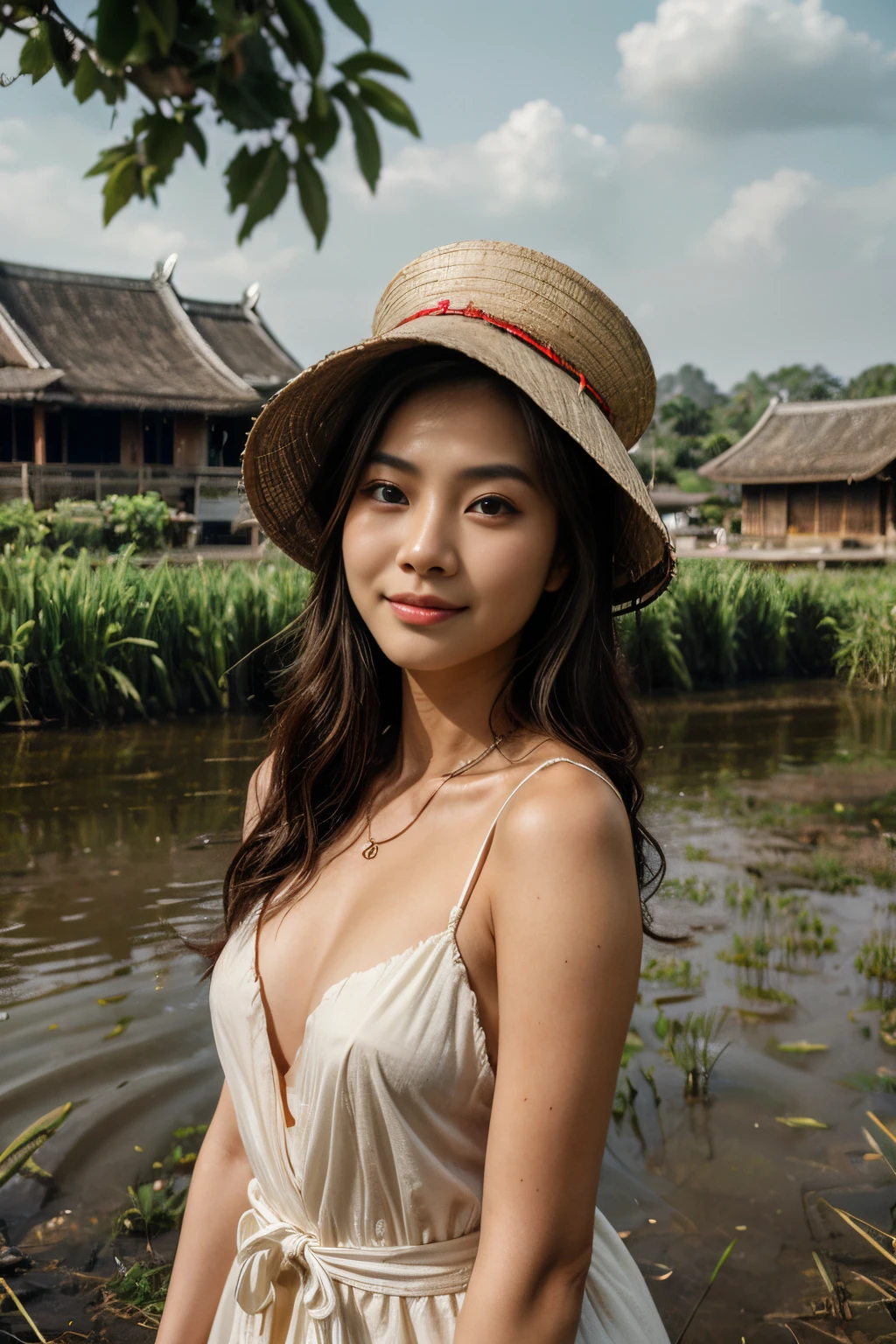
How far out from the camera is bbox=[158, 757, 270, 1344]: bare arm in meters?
1.30

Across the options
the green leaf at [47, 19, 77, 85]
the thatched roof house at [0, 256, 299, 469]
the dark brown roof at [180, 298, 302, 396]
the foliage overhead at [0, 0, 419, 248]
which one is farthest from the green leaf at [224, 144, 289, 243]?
the dark brown roof at [180, 298, 302, 396]

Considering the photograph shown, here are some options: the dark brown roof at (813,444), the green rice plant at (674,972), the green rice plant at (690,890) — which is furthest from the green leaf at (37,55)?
the dark brown roof at (813,444)

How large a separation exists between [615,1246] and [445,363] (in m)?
0.99

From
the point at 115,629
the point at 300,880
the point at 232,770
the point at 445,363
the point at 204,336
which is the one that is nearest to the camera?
the point at 445,363

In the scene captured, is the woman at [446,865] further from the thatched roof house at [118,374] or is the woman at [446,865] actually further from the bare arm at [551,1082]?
the thatched roof house at [118,374]

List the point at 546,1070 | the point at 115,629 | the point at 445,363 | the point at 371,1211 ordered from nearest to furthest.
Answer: the point at 546,1070
the point at 371,1211
the point at 445,363
the point at 115,629

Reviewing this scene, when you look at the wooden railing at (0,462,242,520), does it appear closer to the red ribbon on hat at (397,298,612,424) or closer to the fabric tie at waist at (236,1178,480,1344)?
the red ribbon on hat at (397,298,612,424)

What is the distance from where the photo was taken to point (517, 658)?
1.29 metres

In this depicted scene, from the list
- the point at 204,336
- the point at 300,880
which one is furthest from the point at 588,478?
the point at 204,336

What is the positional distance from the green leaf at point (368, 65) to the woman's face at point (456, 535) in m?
0.50

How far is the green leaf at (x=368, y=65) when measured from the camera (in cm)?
67

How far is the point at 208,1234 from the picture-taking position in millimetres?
1314

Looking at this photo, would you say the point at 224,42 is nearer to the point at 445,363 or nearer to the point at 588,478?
the point at 445,363

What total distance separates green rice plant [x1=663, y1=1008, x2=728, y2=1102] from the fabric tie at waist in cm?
193
